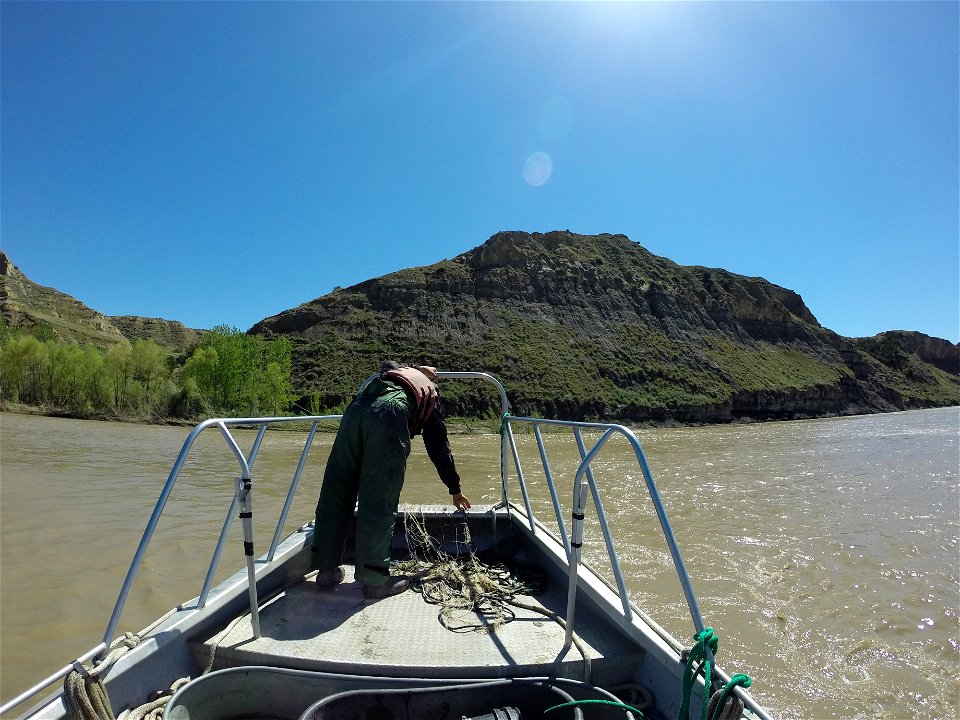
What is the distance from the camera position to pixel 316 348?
44.0 m

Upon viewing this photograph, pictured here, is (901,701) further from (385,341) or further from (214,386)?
(385,341)

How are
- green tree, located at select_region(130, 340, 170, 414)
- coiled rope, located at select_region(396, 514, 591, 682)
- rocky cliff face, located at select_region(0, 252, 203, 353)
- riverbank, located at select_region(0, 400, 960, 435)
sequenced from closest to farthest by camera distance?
coiled rope, located at select_region(396, 514, 591, 682) < riverbank, located at select_region(0, 400, 960, 435) < green tree, located at select_region(130, 340, 170, 414) < rocky cliff face, located at select_region(0, 252, 203, 353)

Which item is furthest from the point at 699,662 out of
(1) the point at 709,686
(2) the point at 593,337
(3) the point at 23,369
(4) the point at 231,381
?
(2) the point at 593,337

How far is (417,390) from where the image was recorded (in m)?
2.94

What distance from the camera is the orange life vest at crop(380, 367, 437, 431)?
2.94 meters

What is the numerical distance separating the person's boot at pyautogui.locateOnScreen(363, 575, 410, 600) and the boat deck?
36mm

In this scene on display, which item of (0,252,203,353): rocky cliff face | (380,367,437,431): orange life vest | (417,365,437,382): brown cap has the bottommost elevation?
(380,367,437,431): orange life vest

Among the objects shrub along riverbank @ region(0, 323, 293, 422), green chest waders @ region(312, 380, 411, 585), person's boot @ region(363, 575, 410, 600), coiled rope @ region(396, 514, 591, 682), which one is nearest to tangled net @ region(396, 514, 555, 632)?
coiled rope @ region(396, 514, 591, 682)

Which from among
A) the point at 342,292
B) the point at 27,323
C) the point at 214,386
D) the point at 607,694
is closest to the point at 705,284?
the point at 342,292

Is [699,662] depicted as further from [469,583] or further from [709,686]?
[469,583]

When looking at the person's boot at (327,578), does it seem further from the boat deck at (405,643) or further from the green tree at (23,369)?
the green tree at (23,369)

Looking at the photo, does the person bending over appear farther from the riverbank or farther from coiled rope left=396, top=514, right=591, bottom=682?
the riverbank

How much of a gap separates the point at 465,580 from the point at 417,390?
124cm

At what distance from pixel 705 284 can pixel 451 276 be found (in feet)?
108
